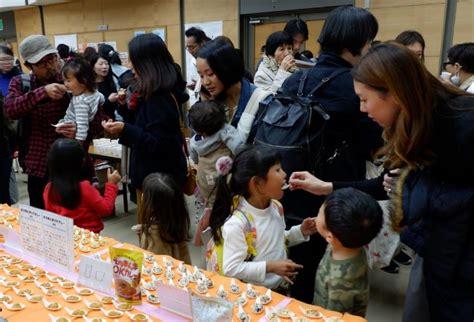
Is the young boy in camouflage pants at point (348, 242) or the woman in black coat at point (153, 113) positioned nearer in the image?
the young boy in camouflage pants at point (348, 242)

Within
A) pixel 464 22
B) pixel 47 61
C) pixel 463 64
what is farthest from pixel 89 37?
pixel 463 64

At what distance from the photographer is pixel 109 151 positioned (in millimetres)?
3699

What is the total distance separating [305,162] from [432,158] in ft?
1.77

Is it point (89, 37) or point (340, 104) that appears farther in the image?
point (89, 37)

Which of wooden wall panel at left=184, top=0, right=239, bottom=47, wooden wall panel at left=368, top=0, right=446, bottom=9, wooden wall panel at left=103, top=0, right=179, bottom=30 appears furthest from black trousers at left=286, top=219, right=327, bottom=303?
wooden wall panel at left=103, top=0, right=179, bottom=30

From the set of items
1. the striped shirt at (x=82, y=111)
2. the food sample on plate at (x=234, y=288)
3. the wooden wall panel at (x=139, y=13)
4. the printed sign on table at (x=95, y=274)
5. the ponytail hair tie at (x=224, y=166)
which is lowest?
the food sample on plate at (x=234, y=288)

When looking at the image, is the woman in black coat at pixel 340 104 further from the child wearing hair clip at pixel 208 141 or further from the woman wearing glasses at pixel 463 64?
the woman wearing glasses at pixel 463 64

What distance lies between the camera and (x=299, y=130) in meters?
1.47

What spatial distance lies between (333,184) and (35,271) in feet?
3.55

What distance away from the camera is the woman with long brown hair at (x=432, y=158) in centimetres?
99

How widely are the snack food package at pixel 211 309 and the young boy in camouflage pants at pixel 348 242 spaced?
50 centimetres

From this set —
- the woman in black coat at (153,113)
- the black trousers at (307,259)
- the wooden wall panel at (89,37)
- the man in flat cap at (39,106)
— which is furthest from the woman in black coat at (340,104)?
the wooden wall panel at (89,37)

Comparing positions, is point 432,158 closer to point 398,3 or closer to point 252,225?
point 252,225

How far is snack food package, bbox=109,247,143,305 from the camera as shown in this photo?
103 centimetres
